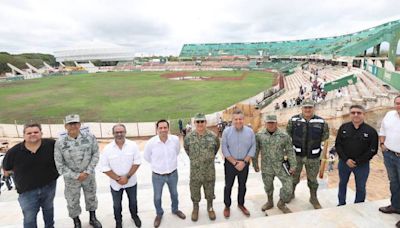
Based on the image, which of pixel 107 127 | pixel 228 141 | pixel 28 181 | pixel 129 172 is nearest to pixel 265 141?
pixel 228 141

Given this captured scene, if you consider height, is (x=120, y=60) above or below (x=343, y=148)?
above

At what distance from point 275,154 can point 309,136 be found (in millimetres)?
591

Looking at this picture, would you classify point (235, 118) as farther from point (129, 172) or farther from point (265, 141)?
point (129, 172)

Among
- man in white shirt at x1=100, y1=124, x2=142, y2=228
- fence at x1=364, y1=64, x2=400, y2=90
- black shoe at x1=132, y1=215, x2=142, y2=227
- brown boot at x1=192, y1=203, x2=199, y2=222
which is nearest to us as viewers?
man in white shirt at x1=100, y1=124, x2=142, y2=228

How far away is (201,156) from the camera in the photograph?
A: 396 centimetres

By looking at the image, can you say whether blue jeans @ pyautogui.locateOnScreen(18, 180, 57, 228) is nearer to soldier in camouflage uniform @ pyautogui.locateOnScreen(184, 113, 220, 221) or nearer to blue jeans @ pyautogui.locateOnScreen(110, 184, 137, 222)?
blue jeans @ pyautogui.locateOnScreen(110, 184, 137, 222)

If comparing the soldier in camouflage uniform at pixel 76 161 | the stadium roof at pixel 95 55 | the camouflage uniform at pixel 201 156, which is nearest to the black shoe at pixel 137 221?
the soldier in camouflage uniform at pixel 76 161

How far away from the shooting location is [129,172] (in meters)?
3.86

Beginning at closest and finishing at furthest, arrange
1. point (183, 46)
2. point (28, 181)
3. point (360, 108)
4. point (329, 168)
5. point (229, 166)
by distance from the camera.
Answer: point (28, 181), point (360, 108), point (229, 166), point (329, 168), point (183, 46)

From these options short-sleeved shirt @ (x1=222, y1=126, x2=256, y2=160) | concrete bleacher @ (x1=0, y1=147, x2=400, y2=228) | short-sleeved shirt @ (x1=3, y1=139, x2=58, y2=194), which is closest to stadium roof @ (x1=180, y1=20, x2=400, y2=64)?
concrete bleacher @ (x1=0, y1=147, x2=400, y2=228)

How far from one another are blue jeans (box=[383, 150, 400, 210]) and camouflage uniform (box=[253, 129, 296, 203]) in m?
1.24

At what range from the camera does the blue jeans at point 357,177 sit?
3.98 meters

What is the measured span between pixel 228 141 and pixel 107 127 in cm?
1194

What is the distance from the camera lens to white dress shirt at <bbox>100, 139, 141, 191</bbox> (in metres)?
3.76
